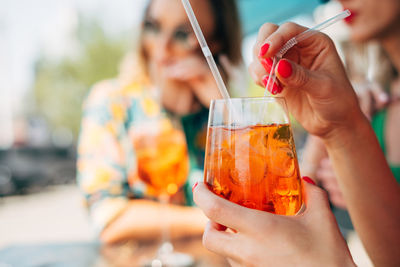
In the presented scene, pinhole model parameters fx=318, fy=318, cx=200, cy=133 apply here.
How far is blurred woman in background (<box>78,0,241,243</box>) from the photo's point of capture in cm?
190

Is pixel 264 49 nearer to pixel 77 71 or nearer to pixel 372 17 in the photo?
pixel 372 17

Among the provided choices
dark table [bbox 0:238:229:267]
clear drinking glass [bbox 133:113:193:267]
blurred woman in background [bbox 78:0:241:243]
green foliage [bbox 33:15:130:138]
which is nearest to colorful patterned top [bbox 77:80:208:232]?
blurred woman in background [bbox 78:0:241:243]

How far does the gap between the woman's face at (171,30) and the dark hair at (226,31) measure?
104 mm

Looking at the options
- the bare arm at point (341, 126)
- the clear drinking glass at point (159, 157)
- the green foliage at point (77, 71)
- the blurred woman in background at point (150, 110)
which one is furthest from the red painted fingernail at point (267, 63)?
the green foliage at point (77, 71)

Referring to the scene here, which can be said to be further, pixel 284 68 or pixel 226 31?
pixel 226 31

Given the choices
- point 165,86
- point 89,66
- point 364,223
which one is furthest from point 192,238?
point 89,66

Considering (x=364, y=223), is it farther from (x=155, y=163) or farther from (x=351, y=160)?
(x=155, y=163)

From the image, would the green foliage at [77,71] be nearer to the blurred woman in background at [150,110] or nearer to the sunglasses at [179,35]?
the blurred woman in background at [150,110]

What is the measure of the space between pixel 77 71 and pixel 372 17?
16704mm

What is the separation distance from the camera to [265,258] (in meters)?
0.71

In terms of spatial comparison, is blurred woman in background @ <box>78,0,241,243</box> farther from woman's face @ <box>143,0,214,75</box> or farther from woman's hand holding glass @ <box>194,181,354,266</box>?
woman's hand holding glass @ <box>194,181,354,266</box>

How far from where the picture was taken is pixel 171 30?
7.61 ft

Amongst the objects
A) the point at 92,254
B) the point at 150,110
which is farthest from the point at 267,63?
the point at 150,110

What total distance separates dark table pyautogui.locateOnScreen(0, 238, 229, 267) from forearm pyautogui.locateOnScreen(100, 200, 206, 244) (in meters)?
0.10
